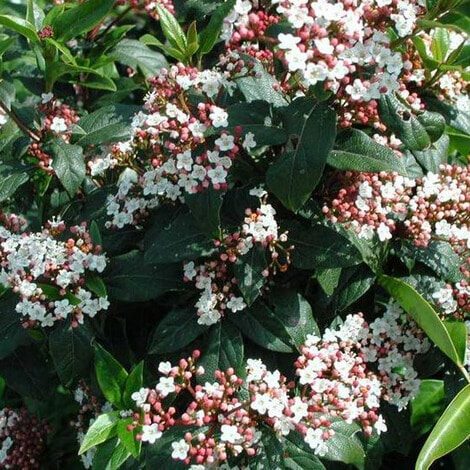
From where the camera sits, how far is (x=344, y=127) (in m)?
1.76

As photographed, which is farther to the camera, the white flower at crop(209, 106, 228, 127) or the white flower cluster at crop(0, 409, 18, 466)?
the white flower cluster at crop(0, 409, 18, 466)

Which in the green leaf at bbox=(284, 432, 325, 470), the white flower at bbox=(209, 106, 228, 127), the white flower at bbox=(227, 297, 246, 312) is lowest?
the green leaf at bbox=(284, 432, 325, 470)

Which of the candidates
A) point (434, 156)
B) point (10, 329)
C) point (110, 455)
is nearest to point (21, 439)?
point (10, 329)

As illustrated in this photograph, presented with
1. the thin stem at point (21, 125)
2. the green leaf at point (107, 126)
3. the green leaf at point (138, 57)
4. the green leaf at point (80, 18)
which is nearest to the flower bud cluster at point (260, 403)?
the green leaf at point (107, 126)

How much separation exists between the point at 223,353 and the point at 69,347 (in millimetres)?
346

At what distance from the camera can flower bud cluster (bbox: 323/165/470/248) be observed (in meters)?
1.81

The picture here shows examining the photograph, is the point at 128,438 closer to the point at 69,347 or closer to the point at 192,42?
the point at 69,347

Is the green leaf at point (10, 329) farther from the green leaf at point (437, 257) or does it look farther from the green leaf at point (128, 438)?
the green leaf at point (437, 257)

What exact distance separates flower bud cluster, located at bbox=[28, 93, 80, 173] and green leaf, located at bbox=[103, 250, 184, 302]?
36cm

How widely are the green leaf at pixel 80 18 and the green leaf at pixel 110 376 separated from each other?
815mm

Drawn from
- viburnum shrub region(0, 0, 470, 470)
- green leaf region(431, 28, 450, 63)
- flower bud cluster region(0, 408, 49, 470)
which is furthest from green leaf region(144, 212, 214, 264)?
flower bud cluster region(0, 408, 49, 470)

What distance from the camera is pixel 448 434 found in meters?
1.73

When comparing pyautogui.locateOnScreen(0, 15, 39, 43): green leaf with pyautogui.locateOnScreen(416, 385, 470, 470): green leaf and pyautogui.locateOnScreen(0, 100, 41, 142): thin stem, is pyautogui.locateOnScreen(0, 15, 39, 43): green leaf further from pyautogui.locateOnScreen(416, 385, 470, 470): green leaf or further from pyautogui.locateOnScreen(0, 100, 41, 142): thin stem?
pyautogui.locateOnScreen(416, 385, 470, 470): green leaf

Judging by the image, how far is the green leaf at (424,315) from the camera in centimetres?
175
